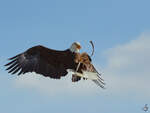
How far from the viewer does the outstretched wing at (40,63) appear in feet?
23.7

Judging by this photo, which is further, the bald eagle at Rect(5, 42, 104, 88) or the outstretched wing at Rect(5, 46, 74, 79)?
the outstretched wing at Rect(5, 46, 74, 79)

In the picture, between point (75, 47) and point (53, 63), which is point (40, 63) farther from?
point (75, 47)

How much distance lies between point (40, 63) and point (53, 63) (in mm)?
379

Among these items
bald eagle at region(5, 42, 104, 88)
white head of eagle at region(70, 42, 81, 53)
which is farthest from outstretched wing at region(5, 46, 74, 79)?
white head of eagle at region(70, 42, 81, 53)

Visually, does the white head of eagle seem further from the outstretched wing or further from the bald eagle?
the outstretched wing

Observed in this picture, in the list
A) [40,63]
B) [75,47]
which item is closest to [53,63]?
[40,63]

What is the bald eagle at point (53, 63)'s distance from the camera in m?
6.58

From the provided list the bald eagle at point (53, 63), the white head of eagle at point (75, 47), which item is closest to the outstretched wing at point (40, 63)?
the bald eagle at point (53, 63)

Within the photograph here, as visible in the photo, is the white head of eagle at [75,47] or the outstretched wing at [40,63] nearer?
the white head of eagle at [75,47]

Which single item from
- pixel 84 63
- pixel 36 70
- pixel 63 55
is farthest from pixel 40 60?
pixel 84 63

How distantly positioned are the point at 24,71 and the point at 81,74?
1758mm

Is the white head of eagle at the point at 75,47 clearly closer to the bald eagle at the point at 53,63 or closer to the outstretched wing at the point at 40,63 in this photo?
the bald eagle at the point at 53,63

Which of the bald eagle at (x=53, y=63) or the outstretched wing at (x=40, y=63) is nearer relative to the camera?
the bald eagle at (x=53, y=63)

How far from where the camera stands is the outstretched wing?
284 inches
